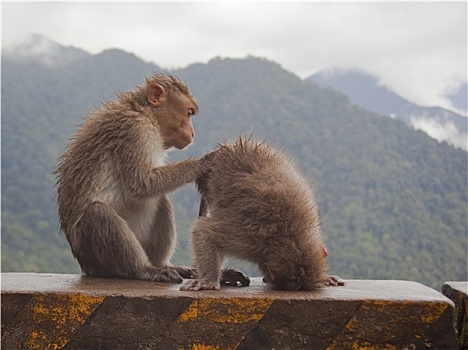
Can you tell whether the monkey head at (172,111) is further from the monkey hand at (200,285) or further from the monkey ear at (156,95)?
the monkey hand at (200,285)

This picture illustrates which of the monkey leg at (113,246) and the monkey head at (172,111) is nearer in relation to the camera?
the monkey leg at (113,246)

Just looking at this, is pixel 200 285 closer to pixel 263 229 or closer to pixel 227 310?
pixel 227 310

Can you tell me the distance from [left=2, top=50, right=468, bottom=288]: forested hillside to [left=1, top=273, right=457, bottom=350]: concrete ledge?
15.8 m

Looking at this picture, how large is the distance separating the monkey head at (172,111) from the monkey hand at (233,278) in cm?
116

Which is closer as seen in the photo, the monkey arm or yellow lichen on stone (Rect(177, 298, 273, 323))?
yellow lichen on stone (Rect(177, 298, 273, 323))

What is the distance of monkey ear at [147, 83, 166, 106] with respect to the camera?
481 centimetres

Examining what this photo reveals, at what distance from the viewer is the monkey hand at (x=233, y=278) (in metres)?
4.09

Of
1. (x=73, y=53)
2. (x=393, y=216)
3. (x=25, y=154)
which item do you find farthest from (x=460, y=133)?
(x=73, y=53)

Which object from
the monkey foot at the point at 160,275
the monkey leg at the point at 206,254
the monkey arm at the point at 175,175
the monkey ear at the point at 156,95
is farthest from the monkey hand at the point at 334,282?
the monkey ear at the point at 156,95

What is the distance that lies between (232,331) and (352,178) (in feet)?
101

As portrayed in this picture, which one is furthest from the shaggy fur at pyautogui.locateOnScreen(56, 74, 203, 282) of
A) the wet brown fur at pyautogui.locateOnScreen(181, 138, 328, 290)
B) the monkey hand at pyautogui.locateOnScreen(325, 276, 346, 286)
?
the monkey hand at pyautogui.locateOnScreen(325, 276, 346, 286)

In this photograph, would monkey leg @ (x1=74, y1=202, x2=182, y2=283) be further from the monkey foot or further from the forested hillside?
the forested hillside

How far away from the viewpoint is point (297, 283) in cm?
375

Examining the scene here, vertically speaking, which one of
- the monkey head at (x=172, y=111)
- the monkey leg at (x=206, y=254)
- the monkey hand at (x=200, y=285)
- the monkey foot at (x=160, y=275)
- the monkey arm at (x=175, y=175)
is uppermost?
the monkey head at (x=172, y=111)
